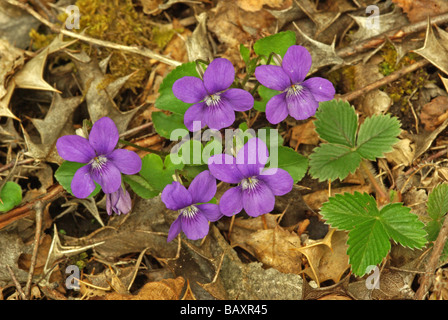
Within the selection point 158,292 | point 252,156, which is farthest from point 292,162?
point 158,292

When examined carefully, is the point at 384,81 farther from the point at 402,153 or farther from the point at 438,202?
the point at 438,202

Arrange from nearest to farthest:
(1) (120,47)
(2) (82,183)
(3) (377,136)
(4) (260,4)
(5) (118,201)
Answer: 1. (2) (82,183)
2. (5) (118,201)
3. (3) (377,136)
4. (1) (120,47)
5. (4) (260,4)

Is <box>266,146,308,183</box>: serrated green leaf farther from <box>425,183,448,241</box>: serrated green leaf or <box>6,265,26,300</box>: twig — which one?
<box>6,265,26,300</box>: twig

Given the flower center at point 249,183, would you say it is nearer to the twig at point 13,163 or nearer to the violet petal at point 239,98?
the violet petal at point 239,98

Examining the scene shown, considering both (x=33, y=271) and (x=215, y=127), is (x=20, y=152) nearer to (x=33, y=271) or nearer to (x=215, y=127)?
(x=33, y=271)

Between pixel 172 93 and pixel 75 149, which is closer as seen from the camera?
pixel 75 149

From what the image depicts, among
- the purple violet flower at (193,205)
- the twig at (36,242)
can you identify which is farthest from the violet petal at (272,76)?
the twig at (36,242)
